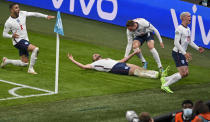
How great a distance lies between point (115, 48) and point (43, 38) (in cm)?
329

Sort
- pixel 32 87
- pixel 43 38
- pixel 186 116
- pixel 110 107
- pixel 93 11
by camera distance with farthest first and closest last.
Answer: pixel 93 11 < pixel 43 38 < pixel 32 87 < pixel 110 107 < pixel 186 116

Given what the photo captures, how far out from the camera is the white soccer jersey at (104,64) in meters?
20.1

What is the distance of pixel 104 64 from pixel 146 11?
261 inches

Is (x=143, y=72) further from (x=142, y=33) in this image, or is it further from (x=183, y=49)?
(x=183, y=49)

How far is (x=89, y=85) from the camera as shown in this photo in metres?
18.7

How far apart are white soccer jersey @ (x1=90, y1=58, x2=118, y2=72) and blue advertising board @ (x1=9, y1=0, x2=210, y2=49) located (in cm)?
551

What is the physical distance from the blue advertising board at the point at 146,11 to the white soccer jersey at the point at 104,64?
18.1 feet

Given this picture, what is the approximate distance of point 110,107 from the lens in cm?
1628

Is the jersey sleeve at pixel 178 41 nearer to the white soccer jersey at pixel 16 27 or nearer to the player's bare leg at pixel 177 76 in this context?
the player's bare leg at pixel 177 76

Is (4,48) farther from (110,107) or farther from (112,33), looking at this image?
(110,107)

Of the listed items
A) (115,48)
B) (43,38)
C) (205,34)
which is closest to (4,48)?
(43,38)

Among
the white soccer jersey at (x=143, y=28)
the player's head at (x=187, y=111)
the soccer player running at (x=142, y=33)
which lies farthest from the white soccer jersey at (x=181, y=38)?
the player's head at (x=187, y=111)

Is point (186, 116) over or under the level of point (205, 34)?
under

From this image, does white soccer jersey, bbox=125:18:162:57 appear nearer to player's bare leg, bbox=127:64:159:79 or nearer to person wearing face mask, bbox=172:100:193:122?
player's bare leg, bbox=127:64:159:79
